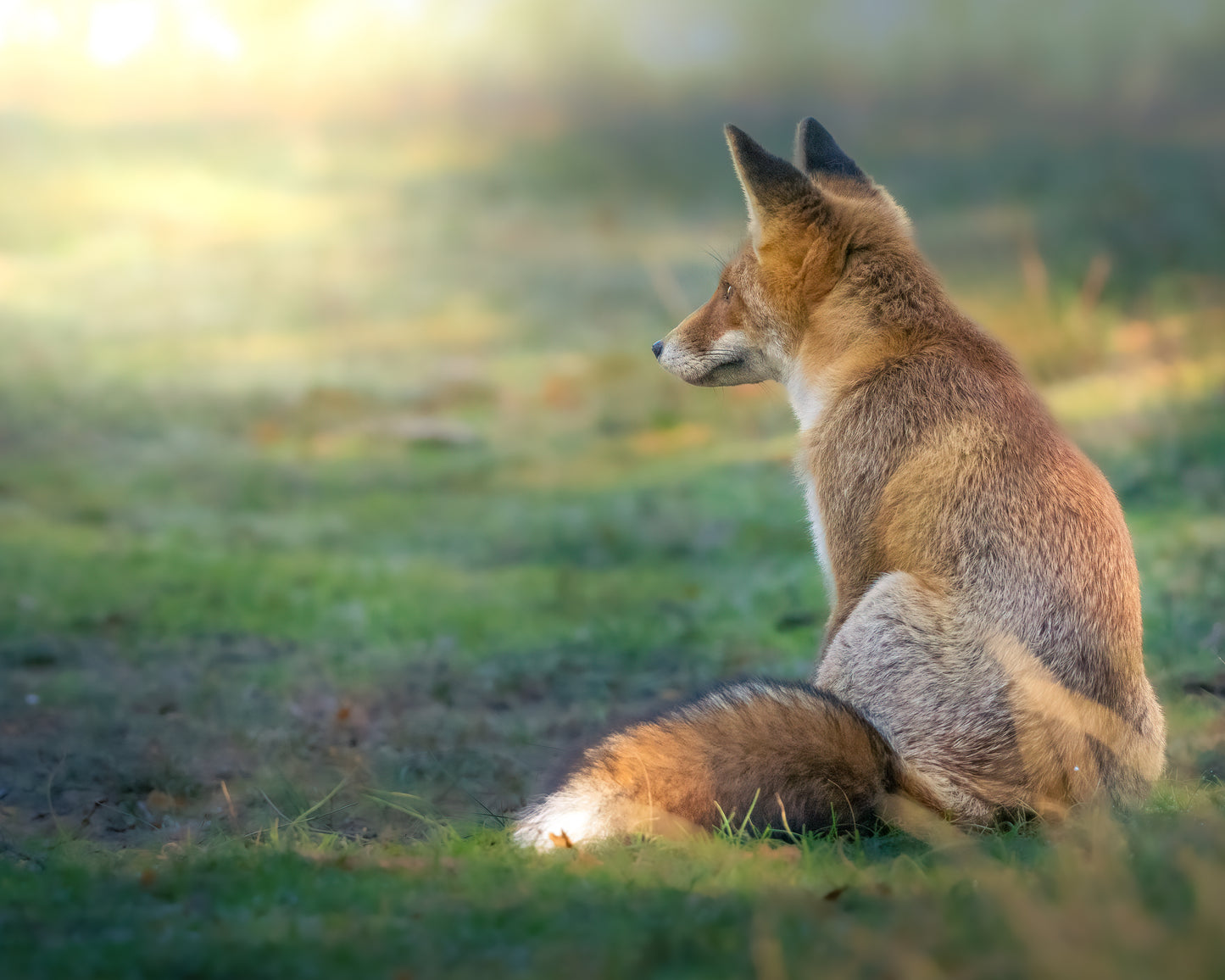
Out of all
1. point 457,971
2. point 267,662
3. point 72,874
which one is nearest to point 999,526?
point 457,971

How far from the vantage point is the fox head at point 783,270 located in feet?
16.3

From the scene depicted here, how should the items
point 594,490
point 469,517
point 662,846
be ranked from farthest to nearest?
point 594,490 → point 469,517 → point 662,846

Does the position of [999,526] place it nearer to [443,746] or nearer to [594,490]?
[443,746]

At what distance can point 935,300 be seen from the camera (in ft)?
16.1

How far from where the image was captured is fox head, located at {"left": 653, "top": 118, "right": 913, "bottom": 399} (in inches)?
196

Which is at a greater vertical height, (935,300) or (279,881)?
(935,300)

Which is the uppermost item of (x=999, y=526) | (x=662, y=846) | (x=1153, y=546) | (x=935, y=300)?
(x=935, y=300)

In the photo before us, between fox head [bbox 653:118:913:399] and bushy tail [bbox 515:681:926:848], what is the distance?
1785 millimetres

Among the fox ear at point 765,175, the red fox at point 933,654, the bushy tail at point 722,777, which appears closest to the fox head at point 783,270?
the fox ear at point 765,175

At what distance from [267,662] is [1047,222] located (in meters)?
13.0

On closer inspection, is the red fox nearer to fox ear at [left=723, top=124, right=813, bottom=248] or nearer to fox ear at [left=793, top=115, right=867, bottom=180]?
fox ear at [left=723, top=124, right=813, bottom=248]

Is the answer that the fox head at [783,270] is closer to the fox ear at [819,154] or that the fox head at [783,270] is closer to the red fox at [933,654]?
the fox ear at [819,154]

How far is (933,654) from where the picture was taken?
13.5 feet

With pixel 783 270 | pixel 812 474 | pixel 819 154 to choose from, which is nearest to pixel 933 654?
pixel 812 474
